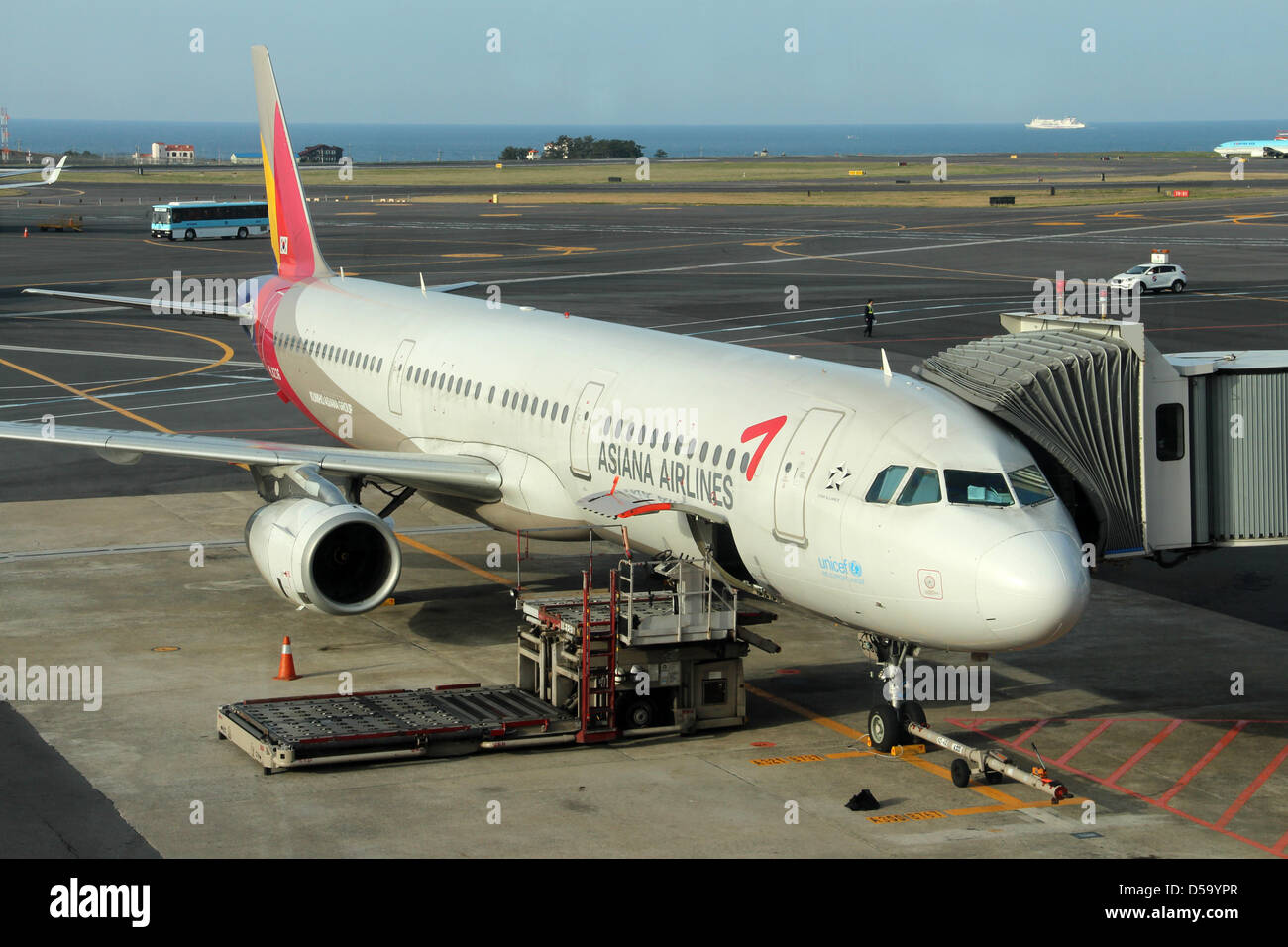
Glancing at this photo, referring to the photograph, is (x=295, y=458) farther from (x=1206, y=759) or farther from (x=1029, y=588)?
(x=1206, y=759)

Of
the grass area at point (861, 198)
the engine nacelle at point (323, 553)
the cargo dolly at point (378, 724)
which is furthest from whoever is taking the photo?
the grass area at point (861, 198)

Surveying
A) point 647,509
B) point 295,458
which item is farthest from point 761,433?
point 295,458

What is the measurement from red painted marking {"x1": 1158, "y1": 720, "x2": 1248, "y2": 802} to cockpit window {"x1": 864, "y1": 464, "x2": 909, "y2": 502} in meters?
5.19

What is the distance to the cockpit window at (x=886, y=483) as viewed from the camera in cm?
1959

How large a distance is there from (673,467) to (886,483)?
4.42 metres

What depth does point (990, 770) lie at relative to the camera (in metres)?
20.0

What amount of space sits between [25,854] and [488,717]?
648 cm

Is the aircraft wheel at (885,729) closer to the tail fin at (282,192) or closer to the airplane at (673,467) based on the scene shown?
the airplane at (673,467)

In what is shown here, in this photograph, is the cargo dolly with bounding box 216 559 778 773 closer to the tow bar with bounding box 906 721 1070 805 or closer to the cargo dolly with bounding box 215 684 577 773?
the cargo dolly with bounding box 215 684 577 773

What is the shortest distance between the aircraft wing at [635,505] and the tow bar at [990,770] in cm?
447

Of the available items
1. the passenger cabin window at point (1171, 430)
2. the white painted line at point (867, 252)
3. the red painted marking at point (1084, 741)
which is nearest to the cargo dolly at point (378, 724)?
the red painted marking at point (1084, 741)

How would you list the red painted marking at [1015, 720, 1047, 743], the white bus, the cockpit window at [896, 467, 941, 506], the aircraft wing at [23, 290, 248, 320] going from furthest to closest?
1. the white bus
2. the aircraft wing at [23, 290, 248, 320]
3. the red painted marking at [1015, 720, 1047, 743]
4. the cockpit window at [896, 467, 941, 506]

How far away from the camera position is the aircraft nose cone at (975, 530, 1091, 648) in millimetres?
18141

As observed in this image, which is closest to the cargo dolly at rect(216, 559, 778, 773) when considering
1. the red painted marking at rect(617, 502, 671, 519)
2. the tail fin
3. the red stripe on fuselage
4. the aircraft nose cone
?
the red painted marking at rect(617, 502, 671, 519)
